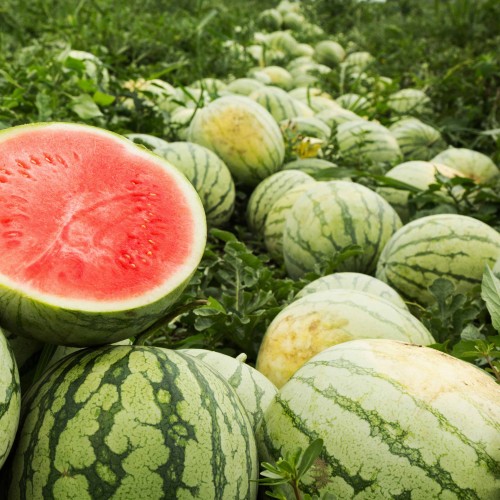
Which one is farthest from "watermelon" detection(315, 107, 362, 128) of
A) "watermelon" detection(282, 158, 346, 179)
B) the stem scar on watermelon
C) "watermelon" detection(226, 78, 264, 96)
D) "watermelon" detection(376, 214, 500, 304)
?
the stem scar on watermelon

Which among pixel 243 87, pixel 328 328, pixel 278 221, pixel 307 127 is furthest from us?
pixel 243 87

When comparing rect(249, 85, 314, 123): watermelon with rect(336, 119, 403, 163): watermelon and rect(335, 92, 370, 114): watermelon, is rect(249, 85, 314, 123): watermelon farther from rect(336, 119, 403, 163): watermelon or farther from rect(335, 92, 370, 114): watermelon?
rect(335, 92, 370, 114): watermelon

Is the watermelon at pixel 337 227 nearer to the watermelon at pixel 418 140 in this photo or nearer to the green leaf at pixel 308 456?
the green leaf at pixel 308 456

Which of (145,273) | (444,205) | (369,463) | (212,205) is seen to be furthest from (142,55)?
(369,463)

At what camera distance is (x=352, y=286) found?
2.31m

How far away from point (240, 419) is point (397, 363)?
323 millimetres

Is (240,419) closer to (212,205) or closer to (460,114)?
(212,205)

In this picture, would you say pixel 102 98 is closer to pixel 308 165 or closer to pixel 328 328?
pixel 308 165


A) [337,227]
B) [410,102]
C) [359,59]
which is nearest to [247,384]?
[337,227]

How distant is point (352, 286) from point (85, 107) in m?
1.73

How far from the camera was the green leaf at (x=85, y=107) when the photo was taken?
3275 millimetres

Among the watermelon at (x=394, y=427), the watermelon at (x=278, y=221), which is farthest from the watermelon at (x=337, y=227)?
the watermelon at (x=394, y=427)

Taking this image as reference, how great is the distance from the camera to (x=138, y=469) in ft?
3.80

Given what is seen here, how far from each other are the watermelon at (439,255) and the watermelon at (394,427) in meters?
1.15
